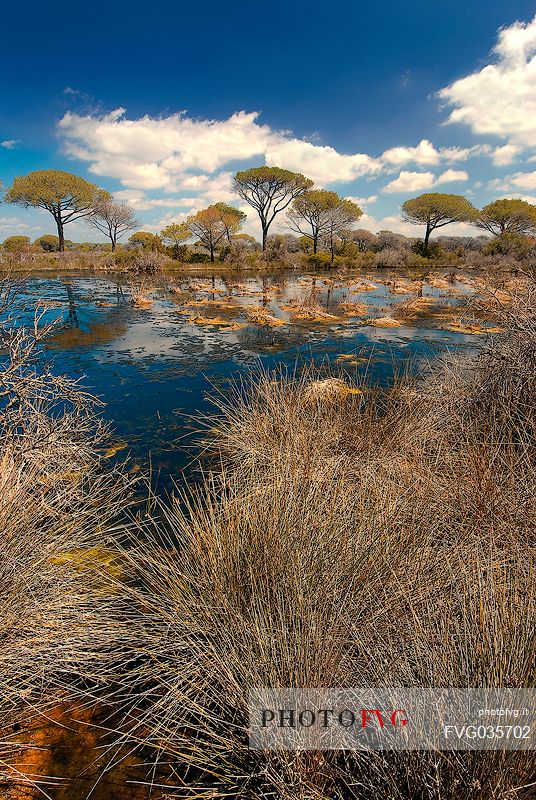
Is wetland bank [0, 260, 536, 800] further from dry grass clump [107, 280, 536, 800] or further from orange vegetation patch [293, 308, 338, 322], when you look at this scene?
orange vegetation patch [293, 308, 338, 322]

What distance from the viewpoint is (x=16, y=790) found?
5.58ft

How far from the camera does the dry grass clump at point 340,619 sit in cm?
147

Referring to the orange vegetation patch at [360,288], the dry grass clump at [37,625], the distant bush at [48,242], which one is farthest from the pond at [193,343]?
the distant bush at [48,242]

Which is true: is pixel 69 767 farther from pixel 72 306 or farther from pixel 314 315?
pixel 72 306

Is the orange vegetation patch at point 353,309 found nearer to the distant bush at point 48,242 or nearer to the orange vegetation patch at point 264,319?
the orange vegetation patch at point 264,319

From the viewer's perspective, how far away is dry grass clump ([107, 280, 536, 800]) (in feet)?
4.81

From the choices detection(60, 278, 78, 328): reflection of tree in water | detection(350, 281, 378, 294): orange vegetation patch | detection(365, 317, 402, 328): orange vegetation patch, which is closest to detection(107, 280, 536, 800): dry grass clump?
detection(365, 317, 402, 328): orange vegetation patch

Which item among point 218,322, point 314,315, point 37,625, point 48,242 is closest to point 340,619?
point 37,625

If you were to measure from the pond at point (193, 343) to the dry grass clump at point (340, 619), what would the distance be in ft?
6.93

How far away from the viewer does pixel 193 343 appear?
12156 millimetres

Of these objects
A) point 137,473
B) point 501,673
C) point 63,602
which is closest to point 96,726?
point 63,602

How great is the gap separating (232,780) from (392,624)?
1.05 meters

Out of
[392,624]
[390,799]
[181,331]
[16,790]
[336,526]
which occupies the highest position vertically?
[181,331]

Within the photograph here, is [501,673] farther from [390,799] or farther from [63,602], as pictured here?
[63,602]
